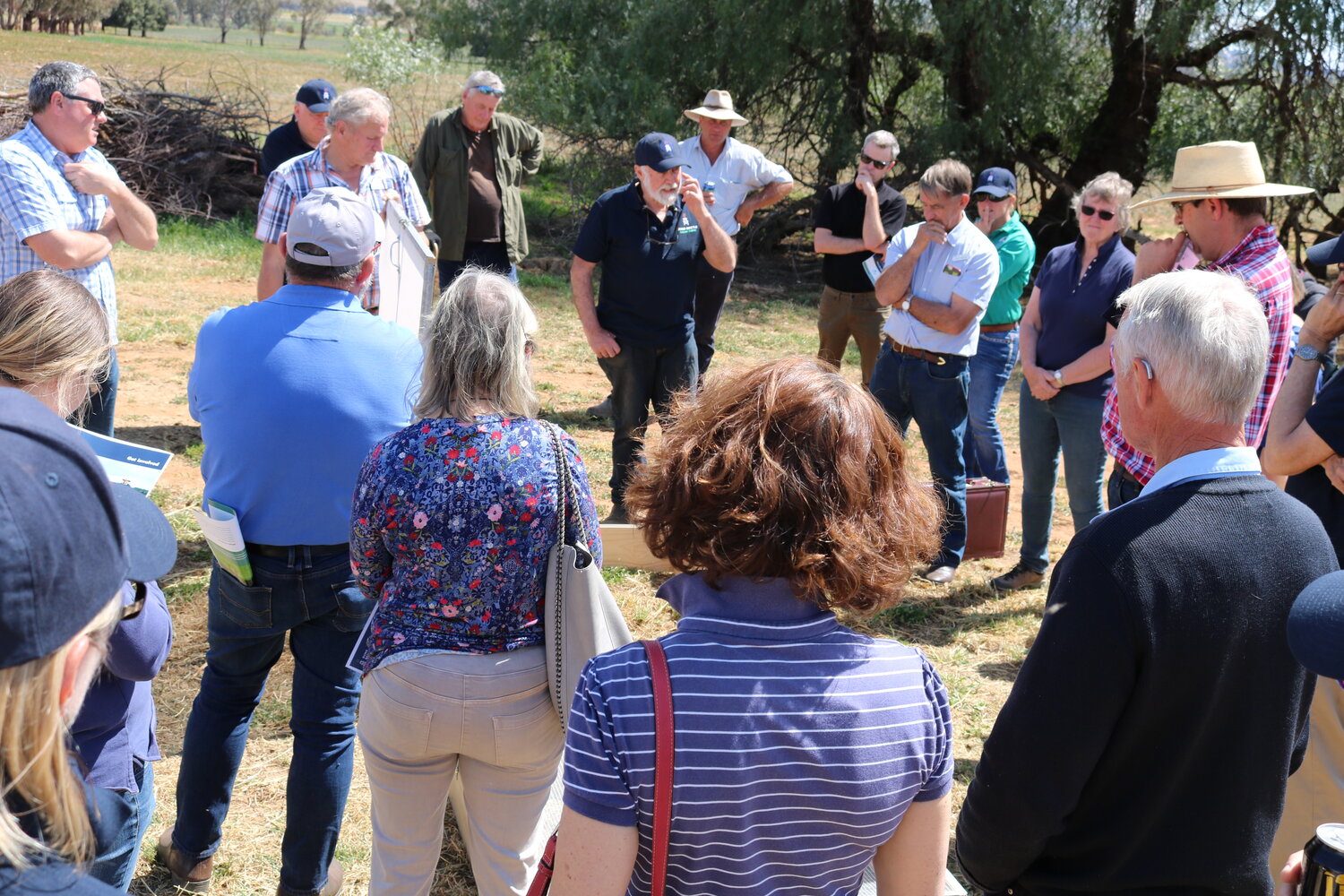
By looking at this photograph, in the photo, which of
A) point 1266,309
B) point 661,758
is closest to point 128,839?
point 661,758

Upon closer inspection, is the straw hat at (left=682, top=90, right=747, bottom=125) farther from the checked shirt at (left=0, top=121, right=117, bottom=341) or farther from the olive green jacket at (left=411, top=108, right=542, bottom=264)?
the checked shirt at (left=0, top=121, right=117, bottom=341)

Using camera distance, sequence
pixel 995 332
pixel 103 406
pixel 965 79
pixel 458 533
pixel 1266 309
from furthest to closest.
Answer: pixel 965 79
pixel 995 332
pixel 103 406
pixel 1266 309
pixel 458 533

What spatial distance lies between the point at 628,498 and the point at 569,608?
0.75 metres

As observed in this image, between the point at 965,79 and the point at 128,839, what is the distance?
1337 cm

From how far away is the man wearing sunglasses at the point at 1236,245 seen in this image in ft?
11.3

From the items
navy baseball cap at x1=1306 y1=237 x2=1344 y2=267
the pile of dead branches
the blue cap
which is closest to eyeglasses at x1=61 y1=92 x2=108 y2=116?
navy baseball cap at x1=1306 y1=237 x2=1344 y2=267

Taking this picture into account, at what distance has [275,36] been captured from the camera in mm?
69375

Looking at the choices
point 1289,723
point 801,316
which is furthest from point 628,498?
point 801,316

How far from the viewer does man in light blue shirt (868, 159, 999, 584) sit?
16.3 feet

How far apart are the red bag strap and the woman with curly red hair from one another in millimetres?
11

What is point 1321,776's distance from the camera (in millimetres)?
2666

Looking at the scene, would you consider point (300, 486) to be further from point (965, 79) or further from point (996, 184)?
point (965, 79)

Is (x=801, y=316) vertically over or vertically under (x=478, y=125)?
under

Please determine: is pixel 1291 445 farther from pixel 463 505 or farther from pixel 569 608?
pixel 463 505
